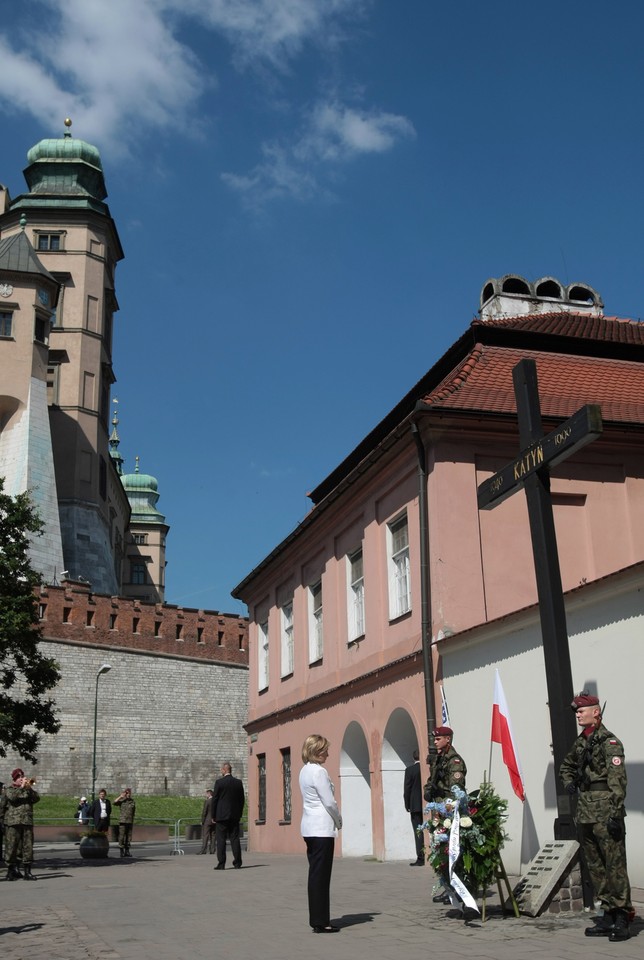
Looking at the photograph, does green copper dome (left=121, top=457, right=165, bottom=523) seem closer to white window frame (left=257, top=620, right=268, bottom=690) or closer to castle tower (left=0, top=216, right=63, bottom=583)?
castle tower (left=0, top=216, right=63, bottom=583)

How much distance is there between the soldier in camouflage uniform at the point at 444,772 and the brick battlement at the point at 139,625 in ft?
129

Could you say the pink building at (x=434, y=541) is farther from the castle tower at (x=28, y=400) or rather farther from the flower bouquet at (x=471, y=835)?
the castle tower at (x=28, y=400)

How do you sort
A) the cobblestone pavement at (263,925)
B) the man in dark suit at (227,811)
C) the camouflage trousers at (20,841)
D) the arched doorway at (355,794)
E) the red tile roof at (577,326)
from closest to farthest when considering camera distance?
the cobblestone pavement at (263,925) < the camouflage trousers at (20,841) < the man in dark suit at (227,811) < the arched doorway at (355,794) < the red tile roof at (577,326)

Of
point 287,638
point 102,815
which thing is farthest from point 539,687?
point 102,815

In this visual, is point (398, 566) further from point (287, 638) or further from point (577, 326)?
point (287, 638)

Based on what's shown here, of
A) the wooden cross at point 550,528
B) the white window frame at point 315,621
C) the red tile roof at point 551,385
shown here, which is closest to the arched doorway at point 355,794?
the white window frame at point 315,621

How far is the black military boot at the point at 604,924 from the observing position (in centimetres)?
773

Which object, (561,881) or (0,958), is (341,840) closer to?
(561,881)

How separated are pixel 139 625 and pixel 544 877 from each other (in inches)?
1745

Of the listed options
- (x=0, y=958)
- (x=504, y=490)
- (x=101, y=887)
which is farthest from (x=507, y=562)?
(x=0, y=958)

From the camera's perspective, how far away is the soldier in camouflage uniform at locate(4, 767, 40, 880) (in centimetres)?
1698

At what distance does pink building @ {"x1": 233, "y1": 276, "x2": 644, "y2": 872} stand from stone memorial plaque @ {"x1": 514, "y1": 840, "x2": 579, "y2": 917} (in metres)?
3.93

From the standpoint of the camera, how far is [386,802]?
1809cm

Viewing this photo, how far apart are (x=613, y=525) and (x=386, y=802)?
6.00 m
